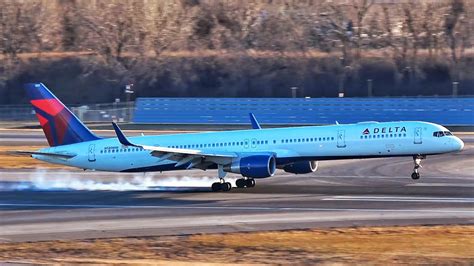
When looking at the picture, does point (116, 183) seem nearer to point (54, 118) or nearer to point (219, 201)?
point (54, 118)

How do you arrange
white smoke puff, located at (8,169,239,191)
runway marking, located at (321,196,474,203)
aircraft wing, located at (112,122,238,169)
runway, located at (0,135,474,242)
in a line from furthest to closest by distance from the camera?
white smoke puff, located at (8,169,239,191)
aircraft wing, located at (112,122,238,169)
runway marking, located at (321,196,474,203)
runway, located at (0,135,474,242)

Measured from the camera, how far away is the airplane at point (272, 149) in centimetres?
4547

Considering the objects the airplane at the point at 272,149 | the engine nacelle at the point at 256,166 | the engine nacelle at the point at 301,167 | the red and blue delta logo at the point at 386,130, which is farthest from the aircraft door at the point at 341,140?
the engine nacelle at the point at 256,166

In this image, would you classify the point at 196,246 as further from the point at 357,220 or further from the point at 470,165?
the point at 470,165

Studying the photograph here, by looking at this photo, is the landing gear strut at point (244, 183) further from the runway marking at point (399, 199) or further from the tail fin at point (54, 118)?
the tail fin at point (54, 118)

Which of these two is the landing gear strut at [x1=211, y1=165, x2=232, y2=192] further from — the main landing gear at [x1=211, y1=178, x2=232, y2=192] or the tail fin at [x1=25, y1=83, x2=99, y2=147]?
the tail fin at [x1=25, y1=83, x2=99, y2=147]

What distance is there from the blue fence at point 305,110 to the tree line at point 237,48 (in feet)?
54.9

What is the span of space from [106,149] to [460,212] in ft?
62.2

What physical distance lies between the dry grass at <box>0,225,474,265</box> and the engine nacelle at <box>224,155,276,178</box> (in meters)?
11.4

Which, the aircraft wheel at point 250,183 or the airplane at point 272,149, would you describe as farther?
the aircraft wheel at point 250,183

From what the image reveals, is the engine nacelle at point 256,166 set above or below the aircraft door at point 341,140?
A: below

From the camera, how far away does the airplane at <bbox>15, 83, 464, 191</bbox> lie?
45469 mm

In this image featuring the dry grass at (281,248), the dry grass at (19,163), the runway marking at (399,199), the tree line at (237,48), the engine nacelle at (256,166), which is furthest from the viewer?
the tree line at (237,48)

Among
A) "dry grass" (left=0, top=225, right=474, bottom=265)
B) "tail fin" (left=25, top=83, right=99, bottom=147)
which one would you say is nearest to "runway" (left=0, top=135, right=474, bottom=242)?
"dry grass" (left=0, top=225, right=474, bottom=265)
